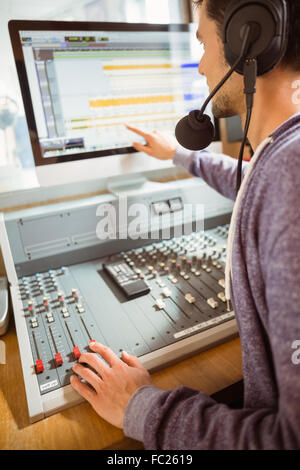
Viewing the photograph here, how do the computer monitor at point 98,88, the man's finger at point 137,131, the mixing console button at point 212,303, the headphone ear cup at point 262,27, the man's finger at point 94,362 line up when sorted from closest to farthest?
the headphone ear cup at point 262,27
the man's finger at point 94,362
the mixing console button at point 212,303
the computer monitor at point 98,88
the man's finger at point 137,131

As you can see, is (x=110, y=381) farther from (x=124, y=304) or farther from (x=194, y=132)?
(x=194, y=132)

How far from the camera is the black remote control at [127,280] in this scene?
2.64ft

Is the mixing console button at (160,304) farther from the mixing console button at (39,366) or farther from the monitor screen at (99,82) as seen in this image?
the monitor screen at (99,82)

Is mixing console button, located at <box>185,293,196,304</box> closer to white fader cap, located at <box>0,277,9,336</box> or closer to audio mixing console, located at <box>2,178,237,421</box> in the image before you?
audio mixing console, located at <box>2,178,237,421</box>

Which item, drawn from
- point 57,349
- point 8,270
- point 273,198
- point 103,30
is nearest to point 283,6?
point 273,198

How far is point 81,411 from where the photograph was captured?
554 mm

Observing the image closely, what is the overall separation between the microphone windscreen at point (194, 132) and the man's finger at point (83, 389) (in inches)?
23.2

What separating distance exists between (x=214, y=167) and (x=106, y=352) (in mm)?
669

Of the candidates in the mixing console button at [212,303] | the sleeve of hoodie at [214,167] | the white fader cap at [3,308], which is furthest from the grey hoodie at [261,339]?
the sleeve of hoodie at [214,167]

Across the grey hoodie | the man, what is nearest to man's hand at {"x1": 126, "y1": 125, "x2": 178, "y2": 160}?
the man

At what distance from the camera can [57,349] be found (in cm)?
65

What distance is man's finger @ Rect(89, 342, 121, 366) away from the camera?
23.7 inches

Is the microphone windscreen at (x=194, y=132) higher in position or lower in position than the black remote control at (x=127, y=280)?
higher

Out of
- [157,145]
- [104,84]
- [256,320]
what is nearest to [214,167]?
[157,145]
